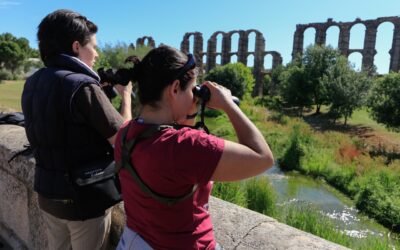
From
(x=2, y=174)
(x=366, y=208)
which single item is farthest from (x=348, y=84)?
(x=2, y=174)

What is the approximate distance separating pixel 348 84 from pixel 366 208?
1842 cm

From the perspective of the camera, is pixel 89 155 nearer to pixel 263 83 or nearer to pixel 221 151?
pixel 221 151

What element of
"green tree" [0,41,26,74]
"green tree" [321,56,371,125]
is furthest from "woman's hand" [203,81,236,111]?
"green tree" [0,41,26,74]

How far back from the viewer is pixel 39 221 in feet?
8.80

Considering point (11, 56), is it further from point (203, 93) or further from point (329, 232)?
point (203, 93)

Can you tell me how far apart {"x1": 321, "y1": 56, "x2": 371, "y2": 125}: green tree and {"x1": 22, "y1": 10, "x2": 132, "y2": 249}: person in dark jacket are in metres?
28.6

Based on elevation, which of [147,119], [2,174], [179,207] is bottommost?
[2,174]

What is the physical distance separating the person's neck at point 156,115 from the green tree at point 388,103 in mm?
23345

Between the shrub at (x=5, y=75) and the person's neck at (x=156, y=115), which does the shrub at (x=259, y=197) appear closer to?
the person's neck at (x=156, y=115)

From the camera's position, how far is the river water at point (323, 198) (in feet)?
36.1

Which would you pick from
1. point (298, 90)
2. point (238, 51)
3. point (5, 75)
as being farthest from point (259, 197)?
point (238, 51)

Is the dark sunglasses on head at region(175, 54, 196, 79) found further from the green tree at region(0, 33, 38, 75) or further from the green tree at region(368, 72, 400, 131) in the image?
the green tree at region(0, 33, 38, 75)

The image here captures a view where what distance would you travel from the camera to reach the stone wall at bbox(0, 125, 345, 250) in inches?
69.5

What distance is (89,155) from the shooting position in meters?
1.90
